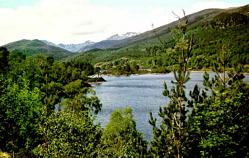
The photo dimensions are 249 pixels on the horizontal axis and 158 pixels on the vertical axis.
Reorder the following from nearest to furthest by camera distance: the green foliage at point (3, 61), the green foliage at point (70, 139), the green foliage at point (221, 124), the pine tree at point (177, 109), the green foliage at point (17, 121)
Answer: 1. the pine tree at point (177, 109)
2. the green foliage at point (221, 124)
3. the green foliage at point (70, 139)
4. the green foliage at point (17, 121)
5. the green foliage at point (3, 61)

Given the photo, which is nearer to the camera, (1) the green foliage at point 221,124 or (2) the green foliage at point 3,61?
(1) the green foliage at point 221,124

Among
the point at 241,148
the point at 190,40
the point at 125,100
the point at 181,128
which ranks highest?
the point at 190,40

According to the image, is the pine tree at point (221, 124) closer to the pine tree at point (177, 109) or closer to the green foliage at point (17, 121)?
the pine tree at point (177, 109)

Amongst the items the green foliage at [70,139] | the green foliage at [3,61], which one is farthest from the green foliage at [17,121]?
the green foliage at [3,61]

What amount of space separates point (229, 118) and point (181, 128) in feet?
14.6

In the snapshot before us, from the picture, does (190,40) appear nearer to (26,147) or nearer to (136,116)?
(26,147)

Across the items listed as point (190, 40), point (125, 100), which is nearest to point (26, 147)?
point (190, 40)

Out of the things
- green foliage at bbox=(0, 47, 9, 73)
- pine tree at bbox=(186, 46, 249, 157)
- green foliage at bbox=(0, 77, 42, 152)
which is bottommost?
green foliage at bbox=(0, 77, 42, 152)

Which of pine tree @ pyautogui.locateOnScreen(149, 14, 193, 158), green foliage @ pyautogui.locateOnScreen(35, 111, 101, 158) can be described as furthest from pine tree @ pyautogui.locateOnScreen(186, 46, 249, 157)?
green foliage @ pyautogui.locateOnScreen(35, 111, 101, 158)

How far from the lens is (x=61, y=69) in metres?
140

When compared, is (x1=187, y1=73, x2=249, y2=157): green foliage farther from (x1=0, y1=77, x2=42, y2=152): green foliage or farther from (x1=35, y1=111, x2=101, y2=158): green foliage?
(x1=0, y1=77, x2=42, y2=152): green foliage

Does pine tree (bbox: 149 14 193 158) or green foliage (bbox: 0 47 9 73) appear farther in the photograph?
green foliage (bbox: 0 47 9 73)

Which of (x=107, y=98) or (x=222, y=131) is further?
(x=107, y=98)

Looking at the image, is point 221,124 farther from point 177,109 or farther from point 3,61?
point 3,61
